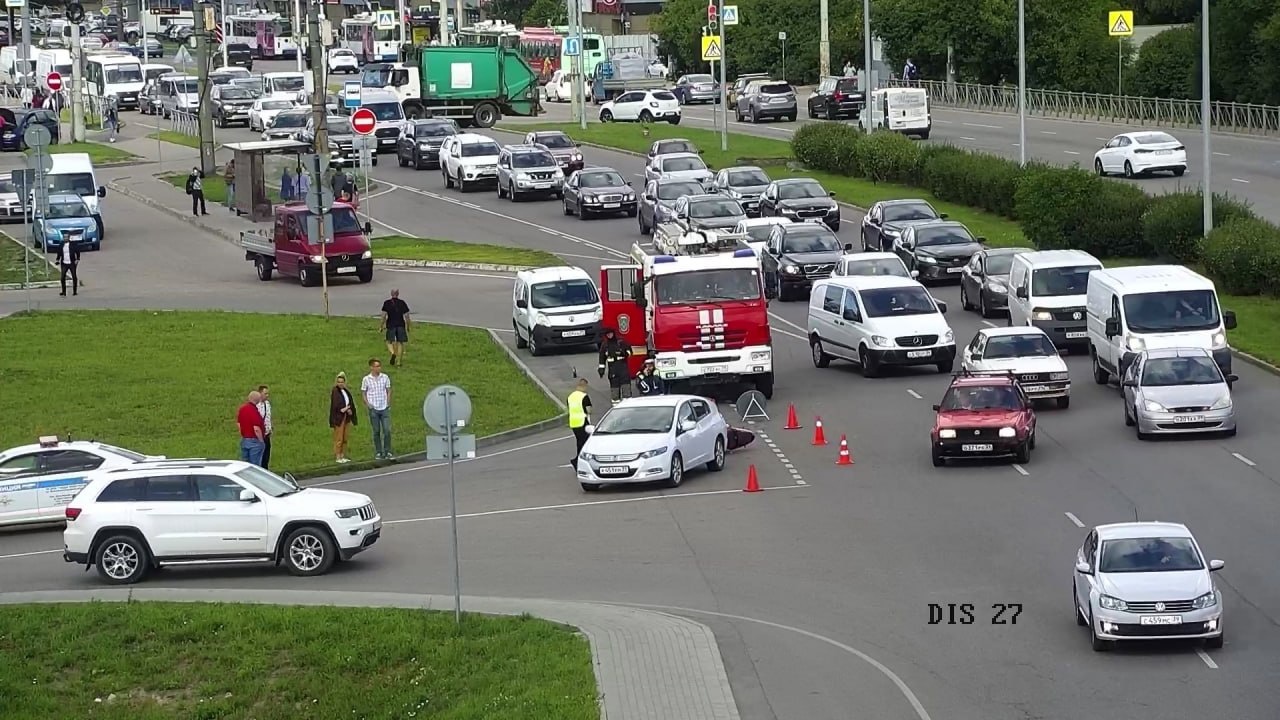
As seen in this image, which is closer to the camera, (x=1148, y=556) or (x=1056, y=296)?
(x=1148, y=556)

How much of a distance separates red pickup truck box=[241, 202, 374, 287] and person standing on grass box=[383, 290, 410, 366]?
36.3ft

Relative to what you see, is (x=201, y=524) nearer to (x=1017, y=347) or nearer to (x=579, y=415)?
(x=579, y=415)

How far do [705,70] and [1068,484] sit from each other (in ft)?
326

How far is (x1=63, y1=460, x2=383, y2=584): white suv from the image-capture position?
23750 mm

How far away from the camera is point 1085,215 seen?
157 feet

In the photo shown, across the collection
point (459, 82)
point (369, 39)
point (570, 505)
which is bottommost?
point (570, 505)

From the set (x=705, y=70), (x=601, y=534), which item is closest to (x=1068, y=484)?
(x=601, y=534)

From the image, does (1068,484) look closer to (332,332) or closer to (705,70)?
(332,332)

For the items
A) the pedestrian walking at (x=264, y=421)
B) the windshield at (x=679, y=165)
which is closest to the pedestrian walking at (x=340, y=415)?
the pedestrian walking at (x=264, y=421)

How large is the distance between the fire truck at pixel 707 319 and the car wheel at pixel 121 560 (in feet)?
41.7

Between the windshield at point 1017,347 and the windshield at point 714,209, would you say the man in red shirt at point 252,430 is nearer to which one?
the windshield at point 1017,347

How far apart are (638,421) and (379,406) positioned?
4.49m

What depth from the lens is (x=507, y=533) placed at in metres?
25.9

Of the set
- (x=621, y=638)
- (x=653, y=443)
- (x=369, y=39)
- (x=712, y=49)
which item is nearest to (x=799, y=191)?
(x=712, y=49)
